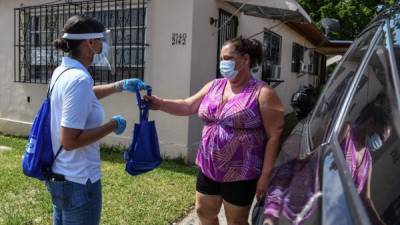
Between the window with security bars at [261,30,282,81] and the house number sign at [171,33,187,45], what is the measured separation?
4.39 metres

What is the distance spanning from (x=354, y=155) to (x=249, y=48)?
5.04 feet

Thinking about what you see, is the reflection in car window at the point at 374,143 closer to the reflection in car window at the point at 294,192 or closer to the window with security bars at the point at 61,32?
the reflection in car window at the point at 294,192

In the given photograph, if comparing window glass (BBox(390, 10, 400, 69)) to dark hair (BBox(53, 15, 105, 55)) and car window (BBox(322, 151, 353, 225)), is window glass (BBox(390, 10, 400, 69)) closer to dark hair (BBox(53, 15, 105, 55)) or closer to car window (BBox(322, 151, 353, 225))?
car window (BBox(322, 151, 353, 225))

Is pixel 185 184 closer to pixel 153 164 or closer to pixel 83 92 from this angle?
pixel 153 164

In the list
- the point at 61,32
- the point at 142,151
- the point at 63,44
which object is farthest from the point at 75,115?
the point at 61,32

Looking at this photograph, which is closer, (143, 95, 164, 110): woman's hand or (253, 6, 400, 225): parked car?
(253, 6, 400, 225): parked car

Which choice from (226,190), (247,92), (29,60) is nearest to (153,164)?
(226,190)

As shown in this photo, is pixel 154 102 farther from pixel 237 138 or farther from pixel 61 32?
pixel 61 32

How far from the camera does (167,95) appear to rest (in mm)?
7047

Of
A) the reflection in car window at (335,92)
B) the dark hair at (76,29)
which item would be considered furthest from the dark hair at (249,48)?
the dark hair at (76,29)

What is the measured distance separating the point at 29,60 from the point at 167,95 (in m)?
3.21

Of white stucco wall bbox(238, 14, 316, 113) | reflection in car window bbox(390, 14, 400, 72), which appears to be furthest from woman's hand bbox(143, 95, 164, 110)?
white stucco wall bbox(238, 14, 316, 113)

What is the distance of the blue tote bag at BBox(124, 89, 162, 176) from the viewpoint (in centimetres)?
281

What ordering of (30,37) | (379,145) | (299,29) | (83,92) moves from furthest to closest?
(299,29)
(30,37)
(83,92)
(379,145)
